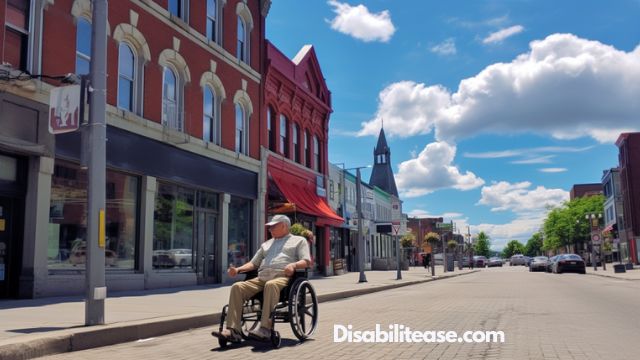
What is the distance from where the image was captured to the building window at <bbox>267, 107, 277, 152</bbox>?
1023 inches

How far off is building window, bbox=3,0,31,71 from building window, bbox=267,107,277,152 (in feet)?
44.9

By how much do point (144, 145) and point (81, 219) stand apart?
3060mm

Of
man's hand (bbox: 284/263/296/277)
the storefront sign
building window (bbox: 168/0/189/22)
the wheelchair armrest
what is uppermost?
building window (bbox: 168/0/189/22)

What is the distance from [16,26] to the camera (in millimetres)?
12438

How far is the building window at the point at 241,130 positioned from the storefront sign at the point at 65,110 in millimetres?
14205

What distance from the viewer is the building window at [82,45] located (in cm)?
1442

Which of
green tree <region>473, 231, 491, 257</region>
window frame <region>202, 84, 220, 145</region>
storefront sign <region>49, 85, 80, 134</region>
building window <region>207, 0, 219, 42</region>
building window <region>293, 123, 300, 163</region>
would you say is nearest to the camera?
storefront sign <region>49, 85, 80, 134</region>

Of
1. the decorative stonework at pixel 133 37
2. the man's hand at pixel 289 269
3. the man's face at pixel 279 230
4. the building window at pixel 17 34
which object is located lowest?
the man's hand at pixel 289 269

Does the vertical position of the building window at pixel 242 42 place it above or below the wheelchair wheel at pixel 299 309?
above

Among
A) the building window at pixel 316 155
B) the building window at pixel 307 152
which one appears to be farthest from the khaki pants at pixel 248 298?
the building window at pixel 316 155

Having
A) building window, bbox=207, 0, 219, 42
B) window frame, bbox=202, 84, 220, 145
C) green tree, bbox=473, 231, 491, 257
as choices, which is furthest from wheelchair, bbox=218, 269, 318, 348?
green tree, bbox=473, 231, 491, 257

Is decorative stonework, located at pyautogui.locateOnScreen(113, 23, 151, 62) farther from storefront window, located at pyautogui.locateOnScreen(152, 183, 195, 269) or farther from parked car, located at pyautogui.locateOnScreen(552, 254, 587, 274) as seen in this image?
parked car, located at pyautogui.locateOnScreen(552, 254, 587, 274)

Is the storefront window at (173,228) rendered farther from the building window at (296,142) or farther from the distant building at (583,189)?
the distant building at (583,189)

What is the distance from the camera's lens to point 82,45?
1456cm
